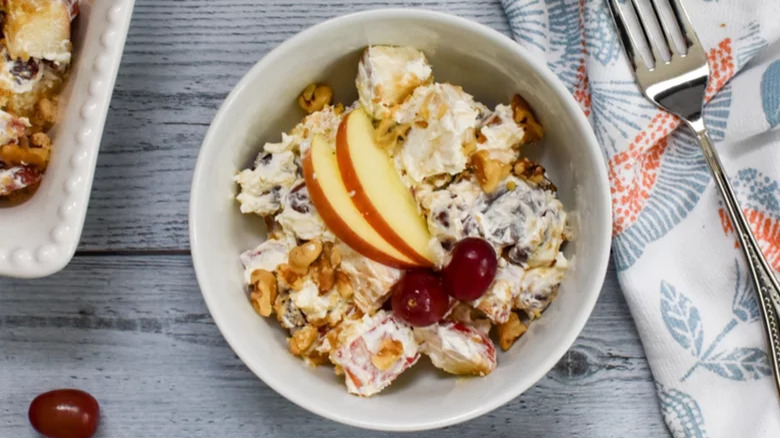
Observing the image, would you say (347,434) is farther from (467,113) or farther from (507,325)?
(467,113)

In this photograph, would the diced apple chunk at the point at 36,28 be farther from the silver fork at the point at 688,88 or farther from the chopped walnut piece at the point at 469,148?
the silver fork at the point at 688,88

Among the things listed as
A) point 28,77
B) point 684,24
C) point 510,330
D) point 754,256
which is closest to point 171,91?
point 28,77

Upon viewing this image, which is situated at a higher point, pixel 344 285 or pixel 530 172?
pixel 530 172

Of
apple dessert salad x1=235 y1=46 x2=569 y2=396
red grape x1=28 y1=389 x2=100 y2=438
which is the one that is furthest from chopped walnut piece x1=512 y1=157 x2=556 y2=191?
red grape x1=28 y1=389 x2=100 y2=438

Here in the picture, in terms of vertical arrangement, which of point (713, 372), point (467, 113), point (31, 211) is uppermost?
point (467, 113)

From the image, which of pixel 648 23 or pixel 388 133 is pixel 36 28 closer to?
pixel 388 133

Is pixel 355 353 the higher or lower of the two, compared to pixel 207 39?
lower

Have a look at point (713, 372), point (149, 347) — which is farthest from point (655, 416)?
point (149, 347)
